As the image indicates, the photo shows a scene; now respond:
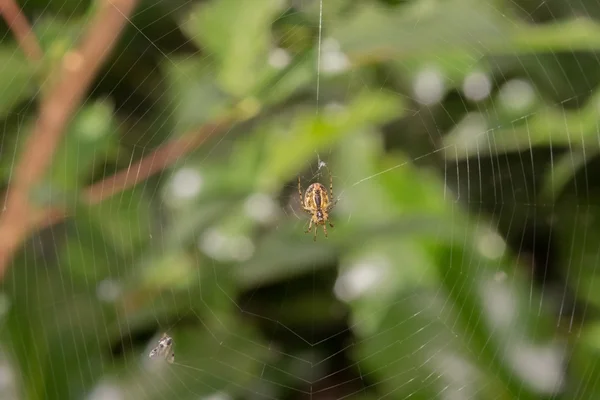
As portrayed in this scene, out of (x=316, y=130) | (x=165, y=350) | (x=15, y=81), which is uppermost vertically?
(x=15, y=81)

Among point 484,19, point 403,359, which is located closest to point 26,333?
point 403,359

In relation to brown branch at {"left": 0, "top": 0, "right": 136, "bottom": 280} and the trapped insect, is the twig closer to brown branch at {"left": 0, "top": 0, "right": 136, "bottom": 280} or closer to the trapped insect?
brown branch at {"left": 0, "top": 0, "right": 136, "bottom": 280}

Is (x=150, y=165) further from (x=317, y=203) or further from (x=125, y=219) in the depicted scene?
(x=317, y=203)

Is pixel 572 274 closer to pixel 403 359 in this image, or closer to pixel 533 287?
pixel 533 287

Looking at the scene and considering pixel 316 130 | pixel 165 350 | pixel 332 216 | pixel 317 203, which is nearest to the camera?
pixel 316 130

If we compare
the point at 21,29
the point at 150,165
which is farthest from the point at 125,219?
the point at 21,29

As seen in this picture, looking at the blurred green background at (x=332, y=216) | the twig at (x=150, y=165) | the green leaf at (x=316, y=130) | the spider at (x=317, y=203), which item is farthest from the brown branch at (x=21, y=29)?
the spider at (x=317, y=203)

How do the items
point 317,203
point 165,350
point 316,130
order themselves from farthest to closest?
point 317,203 → point 165,350 → point 316,130

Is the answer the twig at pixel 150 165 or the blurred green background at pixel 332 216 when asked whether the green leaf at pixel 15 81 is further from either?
the twig at pixel 150 165

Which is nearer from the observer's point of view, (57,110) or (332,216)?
(57,110)
